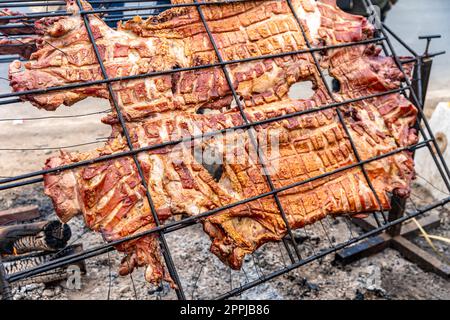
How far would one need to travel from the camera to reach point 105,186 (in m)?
1.76

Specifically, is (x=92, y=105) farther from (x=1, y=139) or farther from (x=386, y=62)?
(x=386, y=62)

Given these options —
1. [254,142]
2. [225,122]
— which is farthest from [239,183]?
[225,122]

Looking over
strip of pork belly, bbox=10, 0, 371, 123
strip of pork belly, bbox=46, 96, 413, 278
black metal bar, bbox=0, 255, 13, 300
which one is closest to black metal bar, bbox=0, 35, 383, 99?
strip of pork belly, bbox=10, 0, 371, 123

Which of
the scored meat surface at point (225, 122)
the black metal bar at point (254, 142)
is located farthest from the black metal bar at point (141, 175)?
the black metal bar at point (254, 142)

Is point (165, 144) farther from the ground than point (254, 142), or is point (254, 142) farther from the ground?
point (165, 144)

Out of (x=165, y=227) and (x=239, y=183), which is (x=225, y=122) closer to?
(x=239, y=183)

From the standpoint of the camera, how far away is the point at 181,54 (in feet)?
6.98

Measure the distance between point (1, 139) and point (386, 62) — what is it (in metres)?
5.18

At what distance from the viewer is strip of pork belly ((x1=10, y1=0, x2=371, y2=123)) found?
1848 mm

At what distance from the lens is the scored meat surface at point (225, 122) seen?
1.77 metres

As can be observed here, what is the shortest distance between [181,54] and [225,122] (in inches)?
17.7

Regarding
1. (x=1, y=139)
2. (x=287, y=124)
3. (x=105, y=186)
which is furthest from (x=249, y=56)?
Result: (x=1, y=139)

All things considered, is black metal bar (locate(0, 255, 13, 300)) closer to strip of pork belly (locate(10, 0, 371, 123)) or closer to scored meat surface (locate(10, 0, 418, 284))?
scored meat surface (locate(10, 0, 418, 284))
